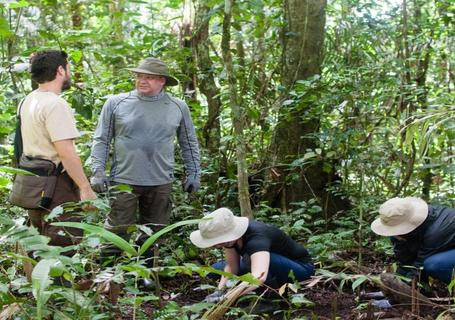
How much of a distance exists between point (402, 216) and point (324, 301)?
91 centimetres

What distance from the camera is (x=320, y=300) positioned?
4809 mm

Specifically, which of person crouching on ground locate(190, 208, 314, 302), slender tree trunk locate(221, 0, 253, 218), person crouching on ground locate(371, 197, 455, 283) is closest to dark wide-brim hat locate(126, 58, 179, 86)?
slender tree trunk locate(221, 0, 253, 218)

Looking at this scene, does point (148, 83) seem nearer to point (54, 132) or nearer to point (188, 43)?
point (54, 132)

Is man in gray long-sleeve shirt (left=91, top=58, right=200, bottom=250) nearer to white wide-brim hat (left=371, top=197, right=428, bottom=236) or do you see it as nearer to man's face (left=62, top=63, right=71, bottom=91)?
man's face (left=62, top=63, right=71, bottom=91)

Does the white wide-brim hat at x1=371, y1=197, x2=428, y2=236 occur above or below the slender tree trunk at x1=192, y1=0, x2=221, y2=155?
below

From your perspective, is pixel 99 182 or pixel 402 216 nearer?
pixel 402 216

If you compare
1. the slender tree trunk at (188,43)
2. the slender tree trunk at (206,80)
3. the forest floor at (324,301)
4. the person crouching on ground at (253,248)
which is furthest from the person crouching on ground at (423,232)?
the slender tree trunk at (188,43)

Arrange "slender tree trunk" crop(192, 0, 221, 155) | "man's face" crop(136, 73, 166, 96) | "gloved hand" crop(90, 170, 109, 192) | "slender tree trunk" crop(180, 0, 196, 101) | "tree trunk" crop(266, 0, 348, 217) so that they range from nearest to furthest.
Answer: "gloved hand" crop(90, 170, 109, 192) → "man's face" crop(136, 73, 166, 96) → "tree trunk" crop(266, 0, 348, 217) → "slender tree trunk" crop(180, 0, 196, 101) → "slender tree trunk" crop(192, 0, 221, 155)

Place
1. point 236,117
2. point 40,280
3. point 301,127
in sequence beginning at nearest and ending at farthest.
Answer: point 40,280 < point 236,117 < point 301,127

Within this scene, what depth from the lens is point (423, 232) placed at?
4531 mm

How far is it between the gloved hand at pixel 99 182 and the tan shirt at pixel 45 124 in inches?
35.4

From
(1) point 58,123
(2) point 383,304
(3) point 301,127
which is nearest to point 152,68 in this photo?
(1) point 58,123

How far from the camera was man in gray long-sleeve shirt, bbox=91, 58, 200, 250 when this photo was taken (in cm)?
524

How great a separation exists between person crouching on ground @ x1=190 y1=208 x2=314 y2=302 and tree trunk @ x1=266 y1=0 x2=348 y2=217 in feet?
7.32
